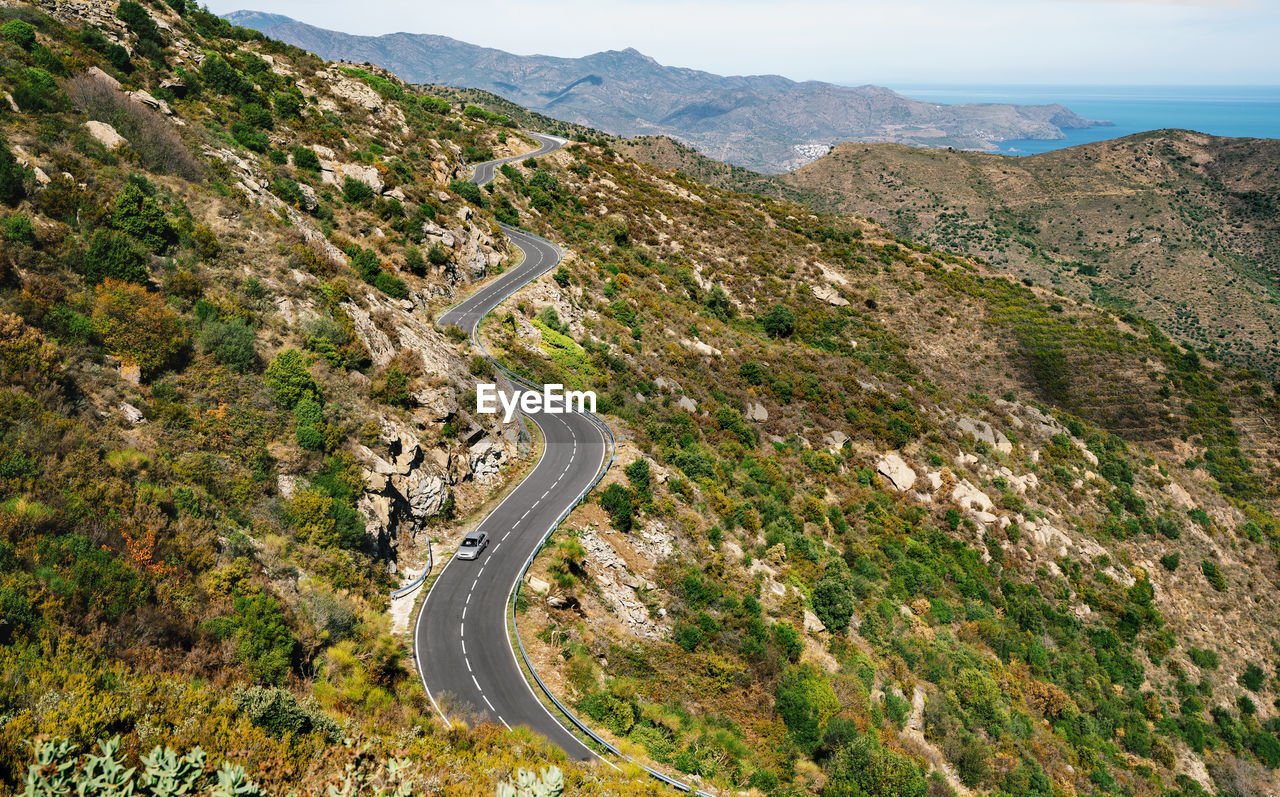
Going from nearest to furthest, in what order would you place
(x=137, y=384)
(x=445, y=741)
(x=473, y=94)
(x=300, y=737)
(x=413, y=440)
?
(x=300, y=737) < (x=445, y=741) < (x=137, y=384) < (x=413, y=440) < (x=473, y=94)

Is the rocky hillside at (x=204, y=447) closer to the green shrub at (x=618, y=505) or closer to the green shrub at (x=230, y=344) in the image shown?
the green shrub at (x=230, y=344)

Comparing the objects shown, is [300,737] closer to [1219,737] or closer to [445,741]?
[445,741]

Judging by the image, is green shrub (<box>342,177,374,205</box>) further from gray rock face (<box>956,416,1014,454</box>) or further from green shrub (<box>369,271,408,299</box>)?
gray rock face (<box>956,416,1014,454</box>)

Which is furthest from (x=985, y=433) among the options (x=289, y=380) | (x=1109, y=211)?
(x=1109, y=211)

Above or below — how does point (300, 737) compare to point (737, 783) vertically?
above

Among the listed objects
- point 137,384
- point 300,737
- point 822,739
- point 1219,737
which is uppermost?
point 137,384

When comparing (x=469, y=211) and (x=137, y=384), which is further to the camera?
(x=469, y=211)

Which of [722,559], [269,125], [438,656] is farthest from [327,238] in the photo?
[722,559]
